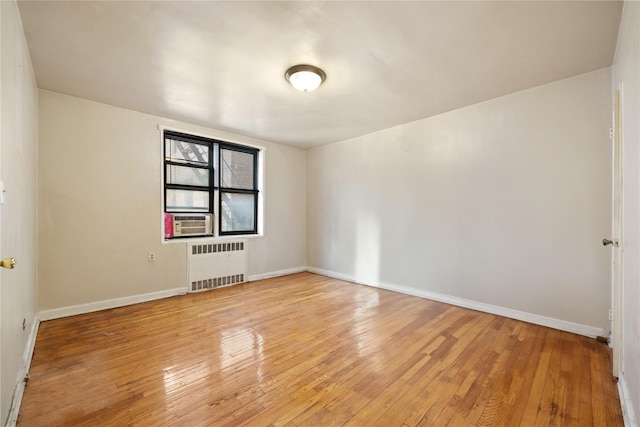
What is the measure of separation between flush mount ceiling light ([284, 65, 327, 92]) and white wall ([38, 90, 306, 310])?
2.27 metres

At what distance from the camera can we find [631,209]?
1559 mm

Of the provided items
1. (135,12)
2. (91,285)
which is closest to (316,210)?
(91,285)

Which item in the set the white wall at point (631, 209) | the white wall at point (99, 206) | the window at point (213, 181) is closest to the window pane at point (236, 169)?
the window at point (213, 181)

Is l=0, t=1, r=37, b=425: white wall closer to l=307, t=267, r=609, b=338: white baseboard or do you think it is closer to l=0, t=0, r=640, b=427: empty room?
l=0, t=0, r=640, b=427: empty room

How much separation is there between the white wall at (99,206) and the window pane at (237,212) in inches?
34.7

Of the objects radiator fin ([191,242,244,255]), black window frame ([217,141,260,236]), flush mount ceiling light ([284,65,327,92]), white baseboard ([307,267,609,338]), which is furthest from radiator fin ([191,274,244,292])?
flush mount ceiling light ([284,65,327,92])

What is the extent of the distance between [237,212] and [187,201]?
0.87 metres

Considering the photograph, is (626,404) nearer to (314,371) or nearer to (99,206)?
(314,371)

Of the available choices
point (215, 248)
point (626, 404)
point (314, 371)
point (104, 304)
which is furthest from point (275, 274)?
point (626, 404)

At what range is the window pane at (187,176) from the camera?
13.4ft

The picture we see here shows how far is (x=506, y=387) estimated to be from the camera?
73.8 inches

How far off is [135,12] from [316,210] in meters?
4.03

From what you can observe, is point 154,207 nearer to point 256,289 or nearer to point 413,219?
point 256,289

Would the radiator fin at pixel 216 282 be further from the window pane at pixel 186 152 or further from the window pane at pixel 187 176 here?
the window pane at pixel 186 152
